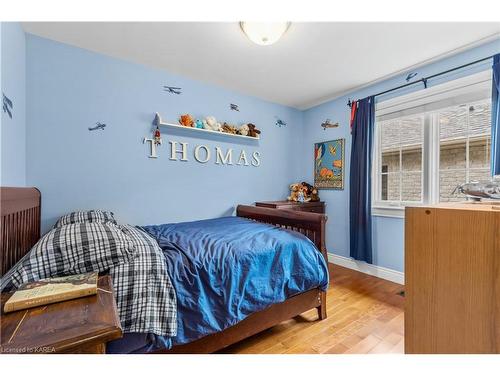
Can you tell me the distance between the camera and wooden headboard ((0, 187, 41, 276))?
3.72 feet

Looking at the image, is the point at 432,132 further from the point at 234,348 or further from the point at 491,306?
the point at 234,348

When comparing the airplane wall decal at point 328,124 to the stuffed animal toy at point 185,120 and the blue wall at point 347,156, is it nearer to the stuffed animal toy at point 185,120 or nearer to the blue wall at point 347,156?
the blue wall at point 347,156

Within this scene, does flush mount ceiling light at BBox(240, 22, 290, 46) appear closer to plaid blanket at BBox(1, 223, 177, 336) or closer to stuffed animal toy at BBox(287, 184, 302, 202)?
plaid blanket at BBox(1, 223, 177, 336)

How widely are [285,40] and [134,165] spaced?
1787 mm

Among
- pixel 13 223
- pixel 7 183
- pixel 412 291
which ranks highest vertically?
pixel 7 183

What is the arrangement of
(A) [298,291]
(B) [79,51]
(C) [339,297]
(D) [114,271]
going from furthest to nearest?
(C) [339,297] < (B) [79,51] < (A) [298,291] < (D) [114,271]

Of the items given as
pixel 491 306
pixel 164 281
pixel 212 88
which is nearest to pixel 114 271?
pixel 164 281

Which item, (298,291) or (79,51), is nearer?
(298,291)

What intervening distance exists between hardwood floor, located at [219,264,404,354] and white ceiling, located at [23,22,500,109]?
A: 7.26 ft

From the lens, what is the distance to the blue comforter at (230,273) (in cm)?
121

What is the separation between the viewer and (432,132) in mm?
2273

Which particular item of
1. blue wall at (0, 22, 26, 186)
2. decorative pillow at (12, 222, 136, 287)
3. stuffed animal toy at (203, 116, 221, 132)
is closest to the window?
stuffed animal toy at (203, 116, 221, 132)

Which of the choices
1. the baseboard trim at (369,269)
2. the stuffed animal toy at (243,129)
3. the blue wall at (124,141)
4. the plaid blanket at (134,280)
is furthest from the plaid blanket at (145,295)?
the baseboard trim at (369,269)

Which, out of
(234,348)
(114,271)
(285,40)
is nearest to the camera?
(114,271)
